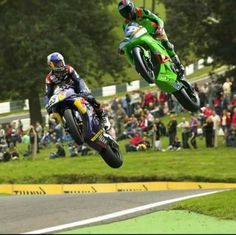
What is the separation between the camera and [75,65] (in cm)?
3962

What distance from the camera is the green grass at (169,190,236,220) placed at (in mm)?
13644

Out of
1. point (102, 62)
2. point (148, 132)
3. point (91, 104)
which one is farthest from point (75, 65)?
point (91, 104)

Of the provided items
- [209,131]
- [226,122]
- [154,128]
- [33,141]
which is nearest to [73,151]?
[33,141]

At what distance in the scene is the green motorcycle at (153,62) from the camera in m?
11.2

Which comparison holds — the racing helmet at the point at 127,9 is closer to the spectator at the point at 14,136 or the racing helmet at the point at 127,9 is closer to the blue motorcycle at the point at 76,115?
the blue motorcycle at the point at 76,115

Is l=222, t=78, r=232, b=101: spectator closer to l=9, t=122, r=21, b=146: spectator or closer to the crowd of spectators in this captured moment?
the crowd of spectators

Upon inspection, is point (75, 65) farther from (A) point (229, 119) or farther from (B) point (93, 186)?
(B) point (93, 186)

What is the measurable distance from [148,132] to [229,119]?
2978 mm

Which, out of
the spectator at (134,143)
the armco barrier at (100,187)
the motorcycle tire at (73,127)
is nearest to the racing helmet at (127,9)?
the motorcycle tire at (73,127)

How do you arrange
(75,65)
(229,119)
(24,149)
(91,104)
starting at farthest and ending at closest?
(75,65), (24,149), (229,119), (91,104)

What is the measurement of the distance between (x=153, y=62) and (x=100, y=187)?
33.6ft

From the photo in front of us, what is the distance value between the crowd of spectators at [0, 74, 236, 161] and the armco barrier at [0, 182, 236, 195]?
1.89 metres

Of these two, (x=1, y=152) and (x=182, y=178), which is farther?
(x=1, y=152)

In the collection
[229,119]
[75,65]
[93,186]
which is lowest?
[93,186]
